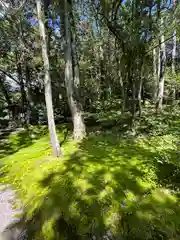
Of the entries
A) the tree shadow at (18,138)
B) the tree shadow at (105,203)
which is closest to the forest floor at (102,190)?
the tree shadow at (105,203)

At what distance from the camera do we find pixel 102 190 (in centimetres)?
246

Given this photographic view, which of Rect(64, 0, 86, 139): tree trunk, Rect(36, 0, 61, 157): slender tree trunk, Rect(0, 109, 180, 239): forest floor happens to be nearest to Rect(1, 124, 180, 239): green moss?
Rect(0, 109, 180, 239): forest floor

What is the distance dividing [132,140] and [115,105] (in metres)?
4.63

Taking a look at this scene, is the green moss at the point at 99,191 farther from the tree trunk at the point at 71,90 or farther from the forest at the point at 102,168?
the tree trunk at the point at 71,90

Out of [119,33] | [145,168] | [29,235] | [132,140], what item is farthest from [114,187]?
[119,33]

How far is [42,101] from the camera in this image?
10812mm

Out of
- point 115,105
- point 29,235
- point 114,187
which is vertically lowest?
point 29,235

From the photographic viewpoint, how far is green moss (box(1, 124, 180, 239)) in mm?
1911

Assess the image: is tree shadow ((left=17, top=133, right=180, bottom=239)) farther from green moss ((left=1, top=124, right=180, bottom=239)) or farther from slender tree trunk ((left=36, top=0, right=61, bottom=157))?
slender tree trunk ((left=36, top=0, right=61, bottom=157))

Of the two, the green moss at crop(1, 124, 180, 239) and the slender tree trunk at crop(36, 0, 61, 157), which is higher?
the slender tree trunk at crop(36, 0, 61, 157)

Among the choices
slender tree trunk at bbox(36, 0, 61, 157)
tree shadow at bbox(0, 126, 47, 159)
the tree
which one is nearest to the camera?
slender tree trunk at bbox(36, 0, 61, 157)

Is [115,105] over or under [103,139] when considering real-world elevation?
over

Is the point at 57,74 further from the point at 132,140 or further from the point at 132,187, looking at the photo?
the point at 132,187

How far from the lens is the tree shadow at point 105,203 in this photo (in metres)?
1.85
